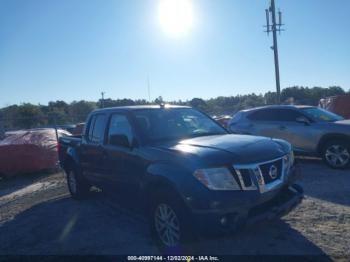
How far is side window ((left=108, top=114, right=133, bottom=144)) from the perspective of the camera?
18.1ft

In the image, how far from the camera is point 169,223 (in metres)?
4.57

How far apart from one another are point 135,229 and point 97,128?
6.52ft

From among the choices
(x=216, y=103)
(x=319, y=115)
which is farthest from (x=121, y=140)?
(x=216, y=103)

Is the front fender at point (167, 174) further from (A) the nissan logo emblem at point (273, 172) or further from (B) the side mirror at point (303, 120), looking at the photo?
(B) the side mirror at point (303, 120)

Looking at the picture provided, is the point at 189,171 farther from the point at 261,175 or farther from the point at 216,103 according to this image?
the point at 216,103

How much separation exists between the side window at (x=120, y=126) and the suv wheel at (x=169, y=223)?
115 centimetres

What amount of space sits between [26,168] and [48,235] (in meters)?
6.85

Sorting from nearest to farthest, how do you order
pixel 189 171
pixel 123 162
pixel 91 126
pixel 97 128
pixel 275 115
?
pixel 189 171 < pixel 123 162 < pixel 97 128 < pixel 91 126 < pixel 275 115

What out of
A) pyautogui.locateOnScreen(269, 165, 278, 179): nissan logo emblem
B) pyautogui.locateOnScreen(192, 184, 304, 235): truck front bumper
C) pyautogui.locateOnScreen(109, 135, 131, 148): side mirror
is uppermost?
pyautogui.locateOnScreen(109, 135, 131, 148): side mirror

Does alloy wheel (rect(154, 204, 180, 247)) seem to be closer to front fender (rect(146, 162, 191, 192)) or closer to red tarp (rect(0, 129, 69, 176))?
front fender (rect(146, 162, 191, 192))

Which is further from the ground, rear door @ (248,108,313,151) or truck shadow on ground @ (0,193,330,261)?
rear door @ (248,108,313,151)

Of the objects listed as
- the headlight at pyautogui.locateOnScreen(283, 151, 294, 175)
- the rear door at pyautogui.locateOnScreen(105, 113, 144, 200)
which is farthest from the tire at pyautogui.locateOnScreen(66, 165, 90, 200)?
the headlight at pyautogui.locateOnScreen(283, 151, 294, 175)

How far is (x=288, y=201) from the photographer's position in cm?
463

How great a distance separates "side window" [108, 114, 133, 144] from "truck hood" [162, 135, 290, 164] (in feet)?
2.80
